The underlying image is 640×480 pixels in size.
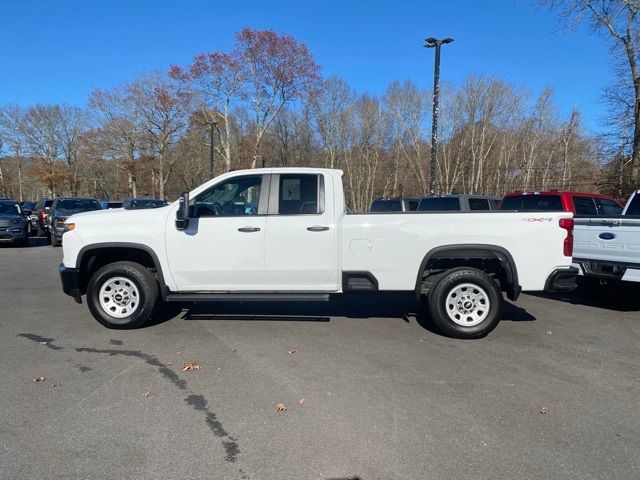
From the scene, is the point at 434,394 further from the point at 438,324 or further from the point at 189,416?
the point at 189,416

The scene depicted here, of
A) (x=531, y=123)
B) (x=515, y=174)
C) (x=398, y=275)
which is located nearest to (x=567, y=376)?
(x=398, y=275)

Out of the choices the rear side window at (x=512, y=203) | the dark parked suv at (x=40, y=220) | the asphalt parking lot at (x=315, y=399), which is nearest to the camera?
the asphalt parking lot at (x=315, y=399)

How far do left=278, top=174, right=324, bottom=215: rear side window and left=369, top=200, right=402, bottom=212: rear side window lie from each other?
8.44m

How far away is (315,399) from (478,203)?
34.0 feet

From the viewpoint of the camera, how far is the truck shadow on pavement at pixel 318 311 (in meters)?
6.63

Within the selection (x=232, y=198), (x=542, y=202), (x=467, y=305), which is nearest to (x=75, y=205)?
(x=232, y=198)

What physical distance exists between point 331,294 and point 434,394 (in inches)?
83.9

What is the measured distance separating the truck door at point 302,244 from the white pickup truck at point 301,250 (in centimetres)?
1

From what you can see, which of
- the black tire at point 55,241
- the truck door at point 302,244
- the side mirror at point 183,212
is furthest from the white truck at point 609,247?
the black tire at point 55,241

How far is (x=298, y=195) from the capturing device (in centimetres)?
603

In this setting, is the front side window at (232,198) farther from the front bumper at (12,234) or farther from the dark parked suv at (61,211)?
the front bumper at (12,234)

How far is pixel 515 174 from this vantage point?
4706cm

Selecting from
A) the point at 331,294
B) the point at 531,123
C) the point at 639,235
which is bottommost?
the point at 331,294

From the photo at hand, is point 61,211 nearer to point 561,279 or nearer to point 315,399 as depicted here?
point 315,399
